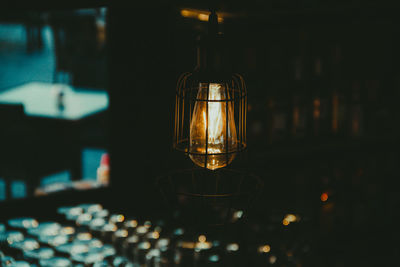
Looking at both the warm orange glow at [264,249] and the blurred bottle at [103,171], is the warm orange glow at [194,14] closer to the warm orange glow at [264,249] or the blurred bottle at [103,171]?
the blurred bottle at [103,171]

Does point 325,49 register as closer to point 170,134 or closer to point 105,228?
point 170,134

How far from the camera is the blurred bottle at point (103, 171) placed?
3.92 m

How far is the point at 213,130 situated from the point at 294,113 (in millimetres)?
3242

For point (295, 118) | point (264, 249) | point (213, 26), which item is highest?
point (213, 26)

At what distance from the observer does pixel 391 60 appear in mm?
4633

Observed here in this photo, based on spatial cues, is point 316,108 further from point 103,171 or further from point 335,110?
point 103,171

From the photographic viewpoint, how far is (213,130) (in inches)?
43.7

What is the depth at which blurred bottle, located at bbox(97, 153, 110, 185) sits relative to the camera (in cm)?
→ 392

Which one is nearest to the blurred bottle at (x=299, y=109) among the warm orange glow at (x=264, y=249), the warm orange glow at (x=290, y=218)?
the warm orange glow at (x=290, y=218)

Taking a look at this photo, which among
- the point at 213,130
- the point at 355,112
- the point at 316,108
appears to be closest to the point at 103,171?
the point at 316,108

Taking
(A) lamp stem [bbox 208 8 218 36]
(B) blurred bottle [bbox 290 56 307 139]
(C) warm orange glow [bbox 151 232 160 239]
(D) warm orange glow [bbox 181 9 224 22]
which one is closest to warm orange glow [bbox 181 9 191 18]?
(D) warm orange glow [bbox 181 9 224 22]

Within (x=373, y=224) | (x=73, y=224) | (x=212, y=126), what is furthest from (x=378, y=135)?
(x=212, y=126)

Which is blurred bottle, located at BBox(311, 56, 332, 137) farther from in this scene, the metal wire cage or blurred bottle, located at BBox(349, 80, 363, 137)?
the metal wire cage

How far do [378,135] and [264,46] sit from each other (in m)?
1.38
